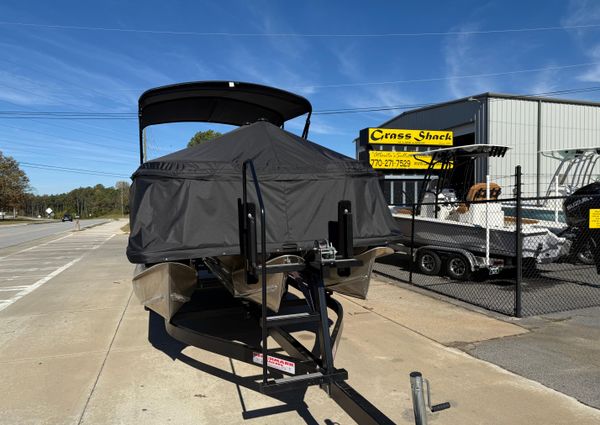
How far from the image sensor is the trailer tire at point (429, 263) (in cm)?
1015

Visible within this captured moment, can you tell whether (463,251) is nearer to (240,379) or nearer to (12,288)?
(240,379)

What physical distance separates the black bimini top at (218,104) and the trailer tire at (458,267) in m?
4.89

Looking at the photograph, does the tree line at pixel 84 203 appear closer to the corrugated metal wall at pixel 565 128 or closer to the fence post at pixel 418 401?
the corrugated metal wall at pixel 565 128

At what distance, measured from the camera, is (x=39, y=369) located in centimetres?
487

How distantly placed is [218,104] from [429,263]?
243 inches

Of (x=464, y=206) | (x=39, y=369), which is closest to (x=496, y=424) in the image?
(x=39, y=369)

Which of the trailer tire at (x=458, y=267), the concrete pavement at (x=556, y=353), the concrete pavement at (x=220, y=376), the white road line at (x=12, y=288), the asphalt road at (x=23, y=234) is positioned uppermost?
the trailer tire at (x=458, y=267)

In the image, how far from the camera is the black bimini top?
19.9 feet

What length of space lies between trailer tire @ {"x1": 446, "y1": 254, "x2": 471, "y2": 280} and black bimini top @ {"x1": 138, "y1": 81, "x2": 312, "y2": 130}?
4887 millimetres

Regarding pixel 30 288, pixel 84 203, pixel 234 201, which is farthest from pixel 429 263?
pixel 84 203

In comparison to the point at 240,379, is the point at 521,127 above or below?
above

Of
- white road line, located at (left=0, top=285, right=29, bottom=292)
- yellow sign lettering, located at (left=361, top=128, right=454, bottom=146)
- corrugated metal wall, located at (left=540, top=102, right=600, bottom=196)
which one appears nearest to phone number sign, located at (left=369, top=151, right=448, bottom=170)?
yellow sign lettering, located at (left=361, top=128, right=454, bottom=146)

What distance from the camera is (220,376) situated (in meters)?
4.57

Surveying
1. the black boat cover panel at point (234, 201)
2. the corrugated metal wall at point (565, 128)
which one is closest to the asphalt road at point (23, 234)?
the black boat cover panel at point (234, 201)
